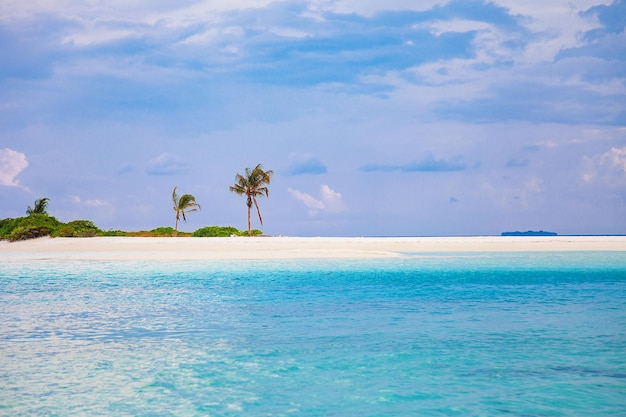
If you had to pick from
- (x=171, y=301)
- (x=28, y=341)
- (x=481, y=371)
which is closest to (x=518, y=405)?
(x=481, y=371)

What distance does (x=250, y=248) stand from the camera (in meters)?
49.4

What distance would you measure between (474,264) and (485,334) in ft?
79.6

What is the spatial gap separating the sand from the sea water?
20.0 meters

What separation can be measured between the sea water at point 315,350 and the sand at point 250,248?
65.5 feet

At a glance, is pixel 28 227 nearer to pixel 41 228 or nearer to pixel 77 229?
pixel 41 228

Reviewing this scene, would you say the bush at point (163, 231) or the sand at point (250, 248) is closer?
the sand at point (250, 248)

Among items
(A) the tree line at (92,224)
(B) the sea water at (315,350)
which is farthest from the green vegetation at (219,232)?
(B) the sea water at (315,350)

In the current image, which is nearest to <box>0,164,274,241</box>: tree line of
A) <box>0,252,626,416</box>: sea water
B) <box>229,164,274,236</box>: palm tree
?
<box>229,164,274,236</box>: palm tree

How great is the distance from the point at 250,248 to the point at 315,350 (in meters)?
38.4

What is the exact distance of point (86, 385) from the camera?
892 centimetres

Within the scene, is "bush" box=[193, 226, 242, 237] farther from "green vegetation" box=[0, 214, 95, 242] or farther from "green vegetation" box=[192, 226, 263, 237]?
"green vegetation" box=[0, 214, 95, 242]

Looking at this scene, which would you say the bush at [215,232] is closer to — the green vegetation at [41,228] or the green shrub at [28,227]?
the green vegetation at [41,228]

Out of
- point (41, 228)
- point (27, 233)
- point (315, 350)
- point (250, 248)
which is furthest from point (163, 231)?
point (315, 350)

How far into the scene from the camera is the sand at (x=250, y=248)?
43.5 meters
